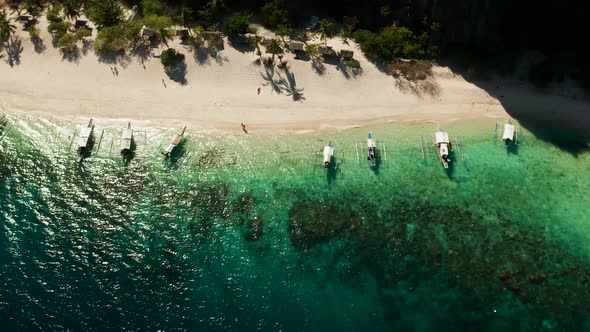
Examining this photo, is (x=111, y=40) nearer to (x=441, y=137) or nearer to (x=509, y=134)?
(x=441, y=137)

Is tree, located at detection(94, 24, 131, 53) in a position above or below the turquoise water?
above

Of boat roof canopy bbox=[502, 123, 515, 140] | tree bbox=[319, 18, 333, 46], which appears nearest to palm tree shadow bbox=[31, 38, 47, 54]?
tree bbox=[319, 18, 333, 46]

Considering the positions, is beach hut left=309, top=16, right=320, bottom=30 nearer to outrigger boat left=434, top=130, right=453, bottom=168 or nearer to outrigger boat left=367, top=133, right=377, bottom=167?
outrigger boat left=367, top=133, right=377, bottom=167

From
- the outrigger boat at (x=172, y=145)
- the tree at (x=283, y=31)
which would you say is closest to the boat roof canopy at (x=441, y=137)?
the tree at (x=283, y=31)

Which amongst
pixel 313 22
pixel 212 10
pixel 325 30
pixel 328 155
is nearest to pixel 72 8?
pixel 212 10

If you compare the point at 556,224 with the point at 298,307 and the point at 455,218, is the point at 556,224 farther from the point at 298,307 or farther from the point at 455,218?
the point at 298,307

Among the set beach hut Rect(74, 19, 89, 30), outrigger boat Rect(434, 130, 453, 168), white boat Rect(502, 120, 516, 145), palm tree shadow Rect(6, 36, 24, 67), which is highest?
beach hut Rect(74, 19, 89, 30)

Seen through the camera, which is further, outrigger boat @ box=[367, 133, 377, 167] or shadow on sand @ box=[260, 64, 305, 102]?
shadow on sand @ box=[260, 64, 305, 102]
